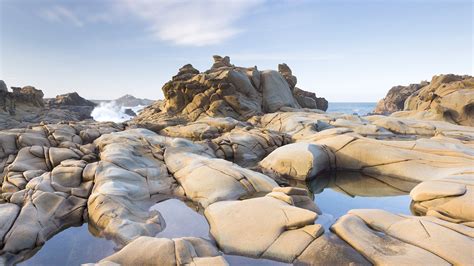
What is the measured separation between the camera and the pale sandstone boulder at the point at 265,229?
18.4ft

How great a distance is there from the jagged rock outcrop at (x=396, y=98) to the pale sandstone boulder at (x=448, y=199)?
5173 cm

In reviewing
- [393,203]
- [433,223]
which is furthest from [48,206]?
[393,203]

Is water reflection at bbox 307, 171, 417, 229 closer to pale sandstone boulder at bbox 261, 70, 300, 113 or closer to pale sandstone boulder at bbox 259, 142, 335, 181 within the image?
pale sandstone boulder at bbox 259, 142, 335, 181

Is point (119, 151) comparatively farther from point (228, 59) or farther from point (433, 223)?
point (228, 59)

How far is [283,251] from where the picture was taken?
5520mm

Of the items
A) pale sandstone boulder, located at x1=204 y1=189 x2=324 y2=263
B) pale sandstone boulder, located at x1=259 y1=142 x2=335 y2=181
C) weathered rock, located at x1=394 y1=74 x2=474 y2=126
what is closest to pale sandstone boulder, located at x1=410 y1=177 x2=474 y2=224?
pale sandstone boulder, located at x1=204 y1=189 x2=324 y2=263

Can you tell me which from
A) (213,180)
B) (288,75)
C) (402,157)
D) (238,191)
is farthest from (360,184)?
(288,75)

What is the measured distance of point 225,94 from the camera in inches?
1041

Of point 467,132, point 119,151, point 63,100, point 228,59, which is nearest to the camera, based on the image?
point 119,151

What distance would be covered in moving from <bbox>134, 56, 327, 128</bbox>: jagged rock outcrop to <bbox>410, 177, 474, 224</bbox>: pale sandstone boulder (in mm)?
17713

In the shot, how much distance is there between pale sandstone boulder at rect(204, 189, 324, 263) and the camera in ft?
18.4

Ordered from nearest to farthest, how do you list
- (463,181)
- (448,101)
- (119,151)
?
(463,181) < (119,151) < (448,101)

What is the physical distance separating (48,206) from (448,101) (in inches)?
1173

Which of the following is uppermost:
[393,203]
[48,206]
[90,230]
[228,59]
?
[228,59]
